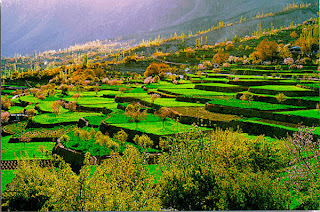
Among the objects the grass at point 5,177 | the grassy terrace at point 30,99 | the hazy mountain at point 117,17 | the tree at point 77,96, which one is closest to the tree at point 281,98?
the hazy mountain at point 117,17

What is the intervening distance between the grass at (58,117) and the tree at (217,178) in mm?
3917

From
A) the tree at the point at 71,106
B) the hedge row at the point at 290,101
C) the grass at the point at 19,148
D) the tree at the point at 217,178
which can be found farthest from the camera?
the tree at the point at 71,106

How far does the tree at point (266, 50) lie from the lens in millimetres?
10352

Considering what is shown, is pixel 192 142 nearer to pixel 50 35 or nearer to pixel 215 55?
pixel 215 55

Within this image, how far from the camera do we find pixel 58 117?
9.45m

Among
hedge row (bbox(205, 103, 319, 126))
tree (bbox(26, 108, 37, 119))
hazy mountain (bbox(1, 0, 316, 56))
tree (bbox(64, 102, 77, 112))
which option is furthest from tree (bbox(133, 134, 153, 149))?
hazy mountain (bbox(1, 0, 316, 56))

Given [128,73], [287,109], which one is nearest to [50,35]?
[128,73]

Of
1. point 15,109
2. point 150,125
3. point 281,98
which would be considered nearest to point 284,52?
point 281,98

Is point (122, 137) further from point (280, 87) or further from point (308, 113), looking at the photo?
point (280, 87)

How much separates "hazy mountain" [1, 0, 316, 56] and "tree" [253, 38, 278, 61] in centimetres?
120

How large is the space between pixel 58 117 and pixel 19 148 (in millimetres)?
1606

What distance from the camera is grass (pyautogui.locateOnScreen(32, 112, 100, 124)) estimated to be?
30.2 ft

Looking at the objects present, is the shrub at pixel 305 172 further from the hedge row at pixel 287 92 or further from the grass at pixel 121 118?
the grass at pixel 121 118

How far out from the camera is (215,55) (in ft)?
33.9
